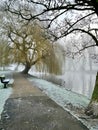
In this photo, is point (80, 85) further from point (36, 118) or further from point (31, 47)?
point (36, 118)

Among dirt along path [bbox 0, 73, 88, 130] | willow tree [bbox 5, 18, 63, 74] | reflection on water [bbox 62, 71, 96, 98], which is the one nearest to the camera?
dirt along path [bbox 0, 73, 88, 130]

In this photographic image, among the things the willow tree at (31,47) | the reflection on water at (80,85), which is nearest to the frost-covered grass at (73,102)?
the reflection on water at (80,85)

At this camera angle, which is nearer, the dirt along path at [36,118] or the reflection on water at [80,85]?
the dirt along path at [36,118]

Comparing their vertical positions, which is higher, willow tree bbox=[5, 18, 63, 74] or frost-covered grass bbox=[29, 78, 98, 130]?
willow tree bbox=[5, 18, 63, 74]

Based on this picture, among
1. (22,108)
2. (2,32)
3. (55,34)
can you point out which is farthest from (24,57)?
(22,108)

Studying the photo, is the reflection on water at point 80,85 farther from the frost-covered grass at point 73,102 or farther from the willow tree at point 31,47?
the frost-covered grass at point 73,102

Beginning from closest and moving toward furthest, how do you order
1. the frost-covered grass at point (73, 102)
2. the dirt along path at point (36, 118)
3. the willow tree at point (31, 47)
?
1. the dirt along path at point (36, 118)
2. the frost-covered grass at point (73, 102)
3. the willow tree at point (31, 47)

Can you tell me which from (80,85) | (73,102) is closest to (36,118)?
(73,102)

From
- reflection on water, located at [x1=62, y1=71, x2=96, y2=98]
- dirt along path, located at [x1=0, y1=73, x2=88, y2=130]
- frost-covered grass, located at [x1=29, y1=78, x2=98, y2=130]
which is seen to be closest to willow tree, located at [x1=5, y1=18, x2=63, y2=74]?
reflection on water, located at [x1=62, y1=71, x2=96, y2=98]

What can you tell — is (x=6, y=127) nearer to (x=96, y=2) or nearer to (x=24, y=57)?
(x=96, y=2)

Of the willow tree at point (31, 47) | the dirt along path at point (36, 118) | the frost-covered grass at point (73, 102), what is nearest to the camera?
the dirt along path at point (36, 118)

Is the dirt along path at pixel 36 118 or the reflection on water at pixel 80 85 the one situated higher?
the dirt along path at pixel 36 118

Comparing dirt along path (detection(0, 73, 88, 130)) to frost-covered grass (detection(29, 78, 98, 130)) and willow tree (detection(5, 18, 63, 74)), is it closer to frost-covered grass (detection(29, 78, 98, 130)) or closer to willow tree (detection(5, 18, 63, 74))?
frost-covered grass (detection(29, 78, 98, 130))

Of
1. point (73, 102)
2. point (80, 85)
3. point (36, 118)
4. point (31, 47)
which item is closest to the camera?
point (36, 118)
